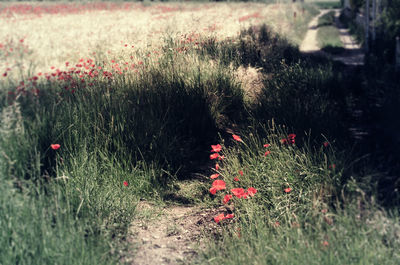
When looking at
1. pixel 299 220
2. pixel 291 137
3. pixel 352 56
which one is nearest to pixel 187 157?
pixel 291 137

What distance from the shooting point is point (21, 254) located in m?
2.03

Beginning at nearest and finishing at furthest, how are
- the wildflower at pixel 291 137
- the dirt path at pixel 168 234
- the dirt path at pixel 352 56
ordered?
the dirt path at pixel 168 234 → the wildflower at pixel 291 137 → the dirt path at pixel 352 56

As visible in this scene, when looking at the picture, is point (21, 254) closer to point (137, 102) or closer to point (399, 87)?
point (137, 102)

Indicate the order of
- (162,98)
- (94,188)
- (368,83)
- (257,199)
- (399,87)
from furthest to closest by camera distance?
(368,83) → (399,87) → (162,98) → (257,199) → (94,188)

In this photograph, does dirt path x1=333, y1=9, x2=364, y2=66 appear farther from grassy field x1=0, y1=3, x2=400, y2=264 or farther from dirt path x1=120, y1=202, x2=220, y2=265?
dirt path x1=120, y1=202, x2=220, y2=265

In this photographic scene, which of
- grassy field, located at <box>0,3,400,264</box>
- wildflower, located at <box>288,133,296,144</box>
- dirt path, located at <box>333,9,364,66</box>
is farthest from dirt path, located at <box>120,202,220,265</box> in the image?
dirt path, located at <box>333,9,364,66</box>

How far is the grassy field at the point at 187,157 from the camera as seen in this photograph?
7.18ft

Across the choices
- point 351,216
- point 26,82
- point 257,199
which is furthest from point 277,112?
point 26,82

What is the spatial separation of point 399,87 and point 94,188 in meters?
5.00

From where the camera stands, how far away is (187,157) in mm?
4578

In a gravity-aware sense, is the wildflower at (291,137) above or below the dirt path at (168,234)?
above

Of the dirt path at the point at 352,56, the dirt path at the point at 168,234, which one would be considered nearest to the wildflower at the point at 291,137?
the dirt path at the point at 168,234

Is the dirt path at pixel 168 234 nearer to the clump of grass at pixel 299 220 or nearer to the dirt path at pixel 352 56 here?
the clump of grass at pixel 299 220

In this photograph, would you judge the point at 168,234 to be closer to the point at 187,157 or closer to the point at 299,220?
the point at 299,220
